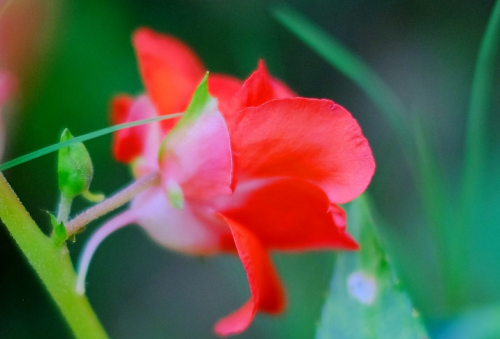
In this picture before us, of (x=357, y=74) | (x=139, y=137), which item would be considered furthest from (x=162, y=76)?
(x=357, y=74)

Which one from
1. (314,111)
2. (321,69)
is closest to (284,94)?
(314,111)

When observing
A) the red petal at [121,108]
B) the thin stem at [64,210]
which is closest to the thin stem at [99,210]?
the thin stem at [64,210]

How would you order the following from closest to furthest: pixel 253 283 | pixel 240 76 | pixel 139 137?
pixel 253 283 < pixel 139 137 < pixel 240 76

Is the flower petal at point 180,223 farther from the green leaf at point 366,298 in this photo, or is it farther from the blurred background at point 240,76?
the blurred background at point 240,76

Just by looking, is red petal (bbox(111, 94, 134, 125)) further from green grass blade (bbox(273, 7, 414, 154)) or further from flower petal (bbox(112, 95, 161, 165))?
green grass blade (bbox(273, 7, 414, 154))

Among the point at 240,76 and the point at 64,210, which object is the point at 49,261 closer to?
the point at 64,210

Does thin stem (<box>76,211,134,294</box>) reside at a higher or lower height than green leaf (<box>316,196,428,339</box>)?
higher

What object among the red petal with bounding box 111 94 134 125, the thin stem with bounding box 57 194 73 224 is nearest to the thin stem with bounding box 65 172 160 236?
the thin stem with bounding box 57 194 73 224
